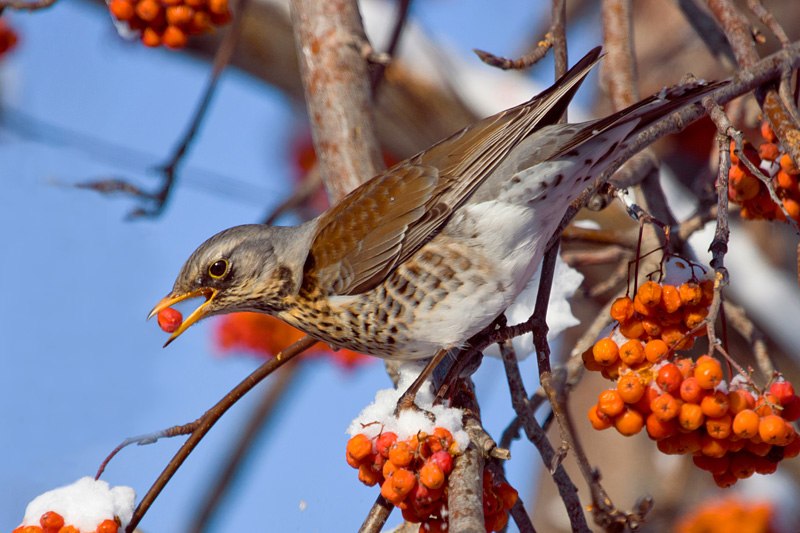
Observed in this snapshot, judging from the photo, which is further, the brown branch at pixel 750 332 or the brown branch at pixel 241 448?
the brown branch at pixel 241 448

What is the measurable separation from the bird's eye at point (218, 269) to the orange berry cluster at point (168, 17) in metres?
0.68

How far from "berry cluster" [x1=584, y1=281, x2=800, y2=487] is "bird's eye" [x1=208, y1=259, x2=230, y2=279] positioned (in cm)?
116

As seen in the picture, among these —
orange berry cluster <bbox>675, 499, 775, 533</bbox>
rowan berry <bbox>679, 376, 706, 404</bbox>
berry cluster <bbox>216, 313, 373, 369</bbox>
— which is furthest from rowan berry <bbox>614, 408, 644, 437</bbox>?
berry cluster <bbox>216, 313, 373, 369</bbox>

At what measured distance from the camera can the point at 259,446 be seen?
5.35 m

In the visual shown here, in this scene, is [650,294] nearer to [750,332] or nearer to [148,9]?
[750,332]

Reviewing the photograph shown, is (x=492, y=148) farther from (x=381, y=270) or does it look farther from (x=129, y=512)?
(x=129, y=512)

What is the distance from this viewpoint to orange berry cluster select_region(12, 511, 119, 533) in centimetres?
201

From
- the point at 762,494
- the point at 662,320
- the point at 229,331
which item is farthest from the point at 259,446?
the point at 662,320

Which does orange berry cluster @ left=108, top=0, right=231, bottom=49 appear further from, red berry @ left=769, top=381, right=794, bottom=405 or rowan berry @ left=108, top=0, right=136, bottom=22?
red berry @ left=769, top=381, right=794, bottom=405

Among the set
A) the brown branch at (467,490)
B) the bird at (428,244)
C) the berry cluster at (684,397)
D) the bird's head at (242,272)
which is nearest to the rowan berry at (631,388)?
the berry cluster at (684,397)

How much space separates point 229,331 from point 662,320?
296 cm

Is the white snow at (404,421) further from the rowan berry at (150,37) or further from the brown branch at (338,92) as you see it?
the rowan berry at (150,37)

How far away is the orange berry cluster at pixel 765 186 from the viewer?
2186mm

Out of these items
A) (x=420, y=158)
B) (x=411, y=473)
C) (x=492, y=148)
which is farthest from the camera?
(x=420, y=158)
